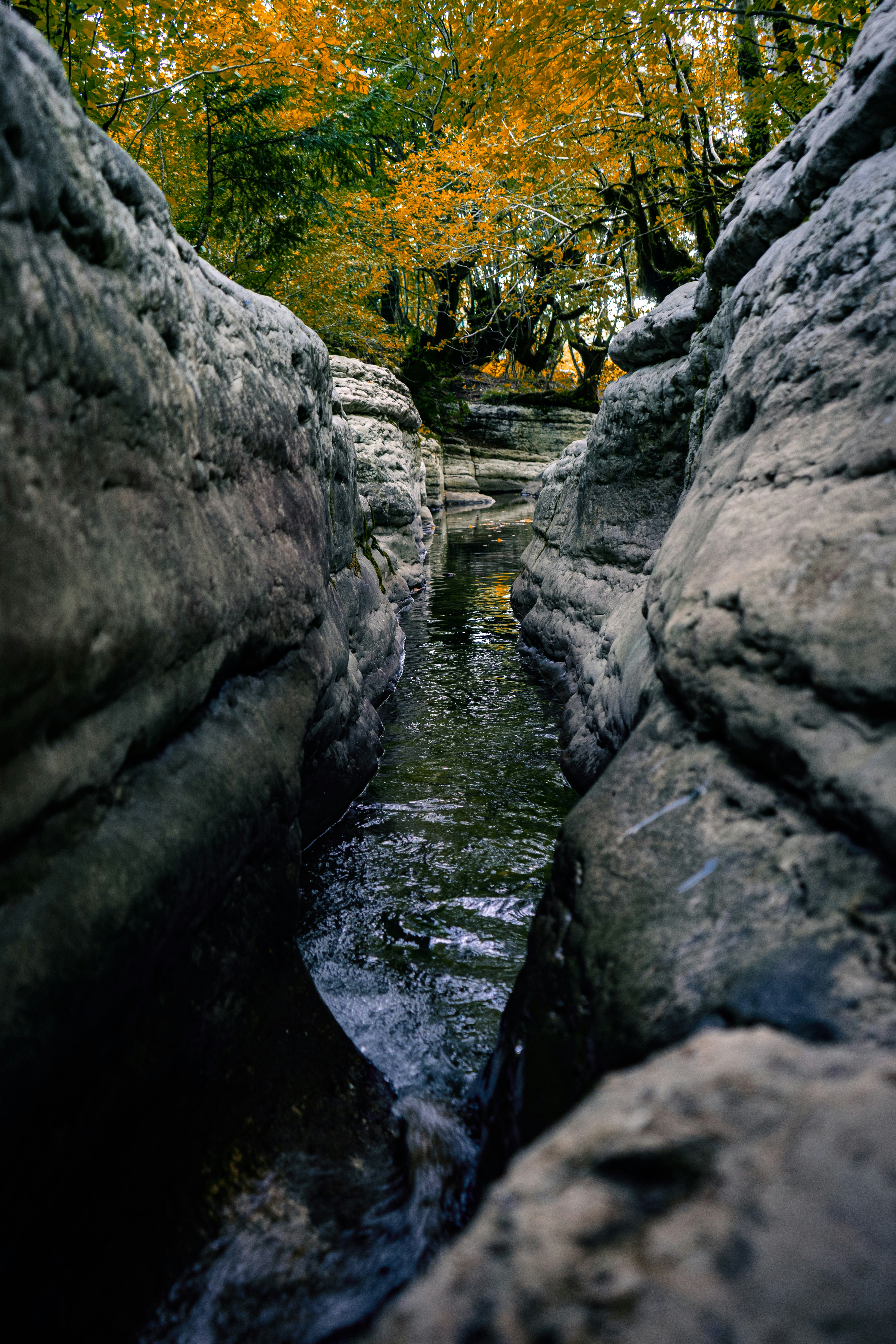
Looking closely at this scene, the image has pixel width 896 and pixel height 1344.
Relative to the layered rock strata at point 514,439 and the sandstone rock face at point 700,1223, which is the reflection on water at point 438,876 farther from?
the layered rock strata at point 514,439

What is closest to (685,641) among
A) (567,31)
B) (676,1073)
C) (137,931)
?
(676,1073)

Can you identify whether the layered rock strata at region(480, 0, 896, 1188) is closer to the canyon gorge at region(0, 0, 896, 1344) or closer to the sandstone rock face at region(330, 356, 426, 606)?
the canyon gorge at region(0, 0, 896, 1344)

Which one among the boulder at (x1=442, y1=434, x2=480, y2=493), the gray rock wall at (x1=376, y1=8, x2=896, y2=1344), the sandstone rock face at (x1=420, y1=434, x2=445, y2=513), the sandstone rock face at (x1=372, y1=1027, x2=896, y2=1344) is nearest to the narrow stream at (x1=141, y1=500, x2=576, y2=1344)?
the gray rock wall at (x1=376, y1=8, x2=896, y2=1344)

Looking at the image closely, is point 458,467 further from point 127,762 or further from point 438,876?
point 127,762

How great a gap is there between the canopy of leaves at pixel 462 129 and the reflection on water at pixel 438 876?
5.66 meters

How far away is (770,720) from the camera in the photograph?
2090 mm

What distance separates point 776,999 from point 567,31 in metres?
8.82

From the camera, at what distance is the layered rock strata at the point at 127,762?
5.39ft

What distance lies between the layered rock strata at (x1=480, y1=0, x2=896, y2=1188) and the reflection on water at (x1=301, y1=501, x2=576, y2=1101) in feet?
1.64

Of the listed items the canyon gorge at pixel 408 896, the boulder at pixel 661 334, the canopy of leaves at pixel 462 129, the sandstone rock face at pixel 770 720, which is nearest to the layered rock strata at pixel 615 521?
the boulder at pixel 661 334

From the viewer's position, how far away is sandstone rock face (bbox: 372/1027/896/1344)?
80cm

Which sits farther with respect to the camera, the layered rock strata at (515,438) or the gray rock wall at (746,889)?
the layered rock strata at (515,438)

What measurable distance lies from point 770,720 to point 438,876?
7.14 feet

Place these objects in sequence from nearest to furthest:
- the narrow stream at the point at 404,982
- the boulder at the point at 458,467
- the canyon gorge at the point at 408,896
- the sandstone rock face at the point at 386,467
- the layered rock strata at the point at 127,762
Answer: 1. the canyon gorge at the point at 408,896
2. the layered rock strata at the point at 127,762
3. the narrow stream at the point at 404,982
4. the sandstone rock face at the point at 386,467
5. the boulder at the point at 458,467
